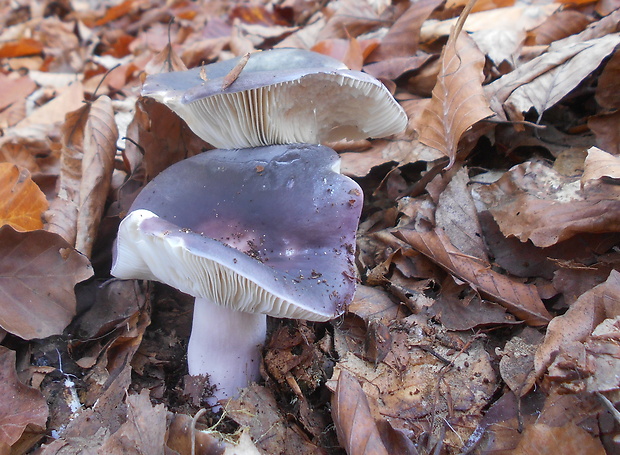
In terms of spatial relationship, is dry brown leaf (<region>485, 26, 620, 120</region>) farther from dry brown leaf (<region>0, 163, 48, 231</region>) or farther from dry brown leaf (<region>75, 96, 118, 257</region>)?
dry brown leaf (<region>0, 163, 48, 231</region>)

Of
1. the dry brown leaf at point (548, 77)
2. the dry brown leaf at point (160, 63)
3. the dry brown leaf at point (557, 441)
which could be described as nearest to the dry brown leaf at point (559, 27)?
the dry brown leaf at point (548, 77)

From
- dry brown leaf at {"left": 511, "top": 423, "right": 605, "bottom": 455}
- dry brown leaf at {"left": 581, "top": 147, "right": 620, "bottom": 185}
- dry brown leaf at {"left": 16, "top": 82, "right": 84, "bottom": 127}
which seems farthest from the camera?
dry brown leaf at {"left": 16, "top": 82, "right": 84, "bottom": 127}

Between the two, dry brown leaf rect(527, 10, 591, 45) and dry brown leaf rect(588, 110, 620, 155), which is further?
dry brown leaf rect(527, 10, 591, 45)

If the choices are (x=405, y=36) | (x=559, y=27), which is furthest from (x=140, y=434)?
(x=559, y=27)

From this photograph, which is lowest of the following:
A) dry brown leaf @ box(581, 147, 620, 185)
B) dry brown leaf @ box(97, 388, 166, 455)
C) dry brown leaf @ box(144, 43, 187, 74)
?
dry brown leaf @ box(97, 388, 166, 455)

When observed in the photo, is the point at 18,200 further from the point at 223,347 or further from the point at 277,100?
the point at 277,100

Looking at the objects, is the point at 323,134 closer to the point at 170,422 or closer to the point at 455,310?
the point at 455,310

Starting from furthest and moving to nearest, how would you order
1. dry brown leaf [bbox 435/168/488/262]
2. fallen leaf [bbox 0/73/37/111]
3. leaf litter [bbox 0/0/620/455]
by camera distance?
1. fallen leaf [bbox 0/73/37/111]
2. dry brown leaf [bbox 435/168/488/262]
3. leaf litter [bbox 0/0/620/455]

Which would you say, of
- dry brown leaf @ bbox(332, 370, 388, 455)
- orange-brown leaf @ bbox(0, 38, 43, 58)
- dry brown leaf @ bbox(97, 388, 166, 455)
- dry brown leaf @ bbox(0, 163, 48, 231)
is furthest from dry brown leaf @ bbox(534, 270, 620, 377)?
orange-brown leaf @ bbox(0, 38, 43, 58)

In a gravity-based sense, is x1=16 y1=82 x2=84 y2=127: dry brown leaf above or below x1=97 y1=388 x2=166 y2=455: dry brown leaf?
below
